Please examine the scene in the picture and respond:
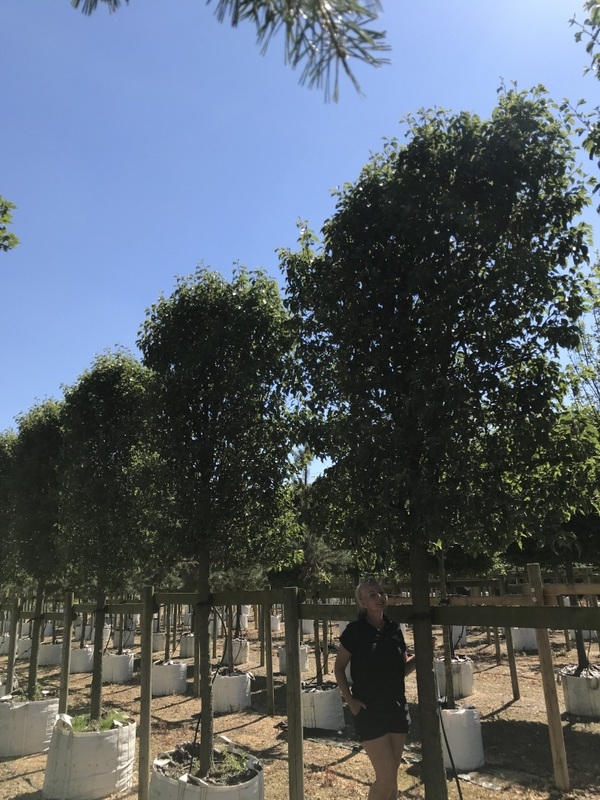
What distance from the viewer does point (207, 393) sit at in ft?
18.3

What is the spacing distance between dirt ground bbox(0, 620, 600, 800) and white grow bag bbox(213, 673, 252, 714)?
0.23 metres

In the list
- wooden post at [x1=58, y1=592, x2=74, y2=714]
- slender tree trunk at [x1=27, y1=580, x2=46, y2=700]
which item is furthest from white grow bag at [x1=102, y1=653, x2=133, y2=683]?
wooden post at [x1=58, y1=592, x2=74, y2=714]

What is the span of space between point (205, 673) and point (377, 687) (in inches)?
79.7

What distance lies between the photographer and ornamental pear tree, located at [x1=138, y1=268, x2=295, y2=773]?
538 centimetres

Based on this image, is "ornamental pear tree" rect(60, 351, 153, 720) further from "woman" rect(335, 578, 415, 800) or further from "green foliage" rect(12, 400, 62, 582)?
"woman" rect(335, 578, 415, 800)

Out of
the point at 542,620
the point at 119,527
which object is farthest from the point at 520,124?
the point at 119,527

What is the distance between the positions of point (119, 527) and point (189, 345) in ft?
9.23

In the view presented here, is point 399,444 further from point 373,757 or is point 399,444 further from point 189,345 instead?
point 189,345

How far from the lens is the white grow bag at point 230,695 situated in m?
10.5

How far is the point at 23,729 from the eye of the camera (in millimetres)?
7359

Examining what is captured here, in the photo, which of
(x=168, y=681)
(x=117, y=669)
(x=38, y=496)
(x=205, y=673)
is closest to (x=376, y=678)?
(x=205, y=673)

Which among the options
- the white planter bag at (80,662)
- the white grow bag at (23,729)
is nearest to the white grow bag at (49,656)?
the white planter bag at (80,662)

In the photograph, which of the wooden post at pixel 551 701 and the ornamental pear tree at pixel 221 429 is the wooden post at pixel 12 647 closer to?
the ornamental pear tree at pixel 221 429

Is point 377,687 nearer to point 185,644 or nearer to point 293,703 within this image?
point 293,703
